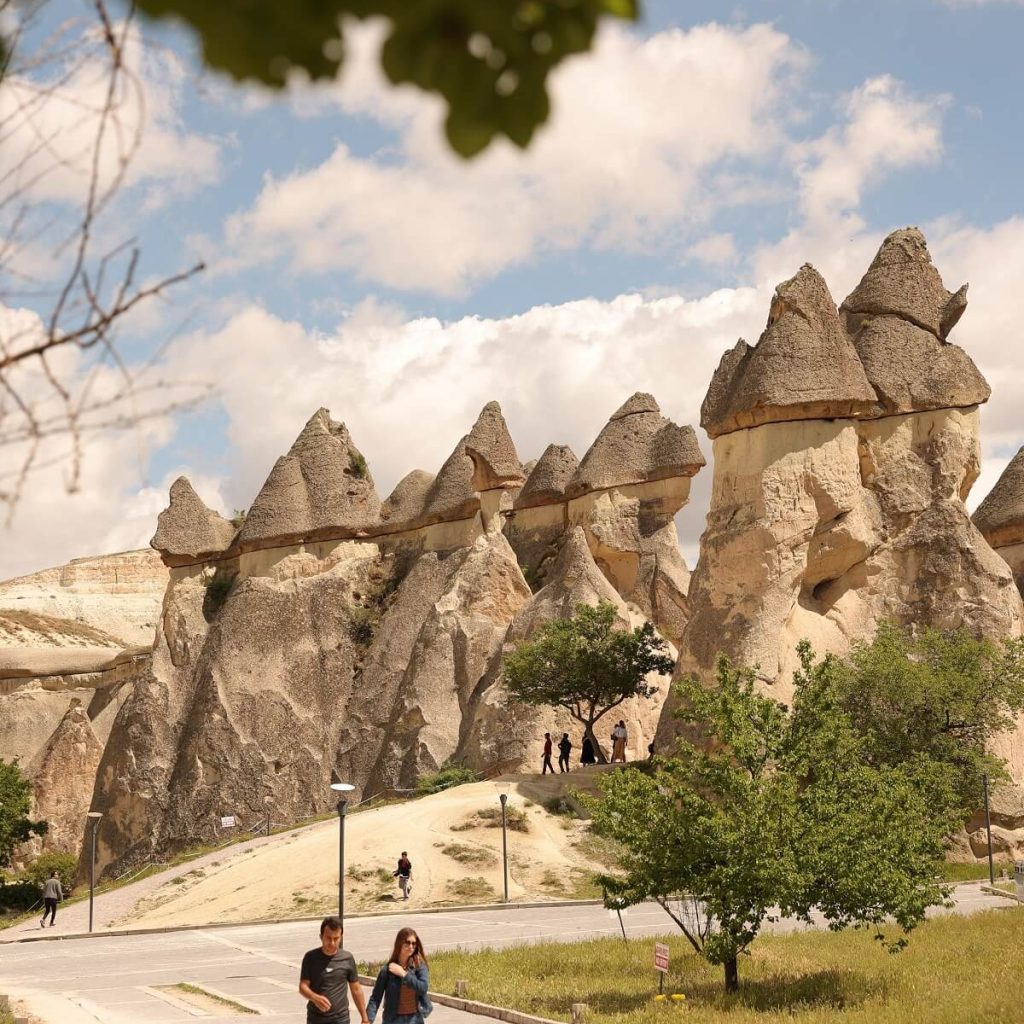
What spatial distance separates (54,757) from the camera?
42.5 metres

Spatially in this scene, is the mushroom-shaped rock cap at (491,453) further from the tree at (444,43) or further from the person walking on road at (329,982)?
the tree at (444,43)

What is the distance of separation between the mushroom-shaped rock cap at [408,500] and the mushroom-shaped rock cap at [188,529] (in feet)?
14.9

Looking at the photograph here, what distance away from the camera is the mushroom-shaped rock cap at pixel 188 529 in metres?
42.4

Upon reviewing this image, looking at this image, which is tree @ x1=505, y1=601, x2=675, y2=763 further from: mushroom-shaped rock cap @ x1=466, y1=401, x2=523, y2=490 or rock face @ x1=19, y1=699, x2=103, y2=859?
rock face @ x1=19, y1=699, x2=103, y2=859

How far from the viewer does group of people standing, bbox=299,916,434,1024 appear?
27.9 feet

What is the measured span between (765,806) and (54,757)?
1292 inches

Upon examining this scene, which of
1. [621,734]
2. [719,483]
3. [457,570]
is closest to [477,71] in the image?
[719,483]

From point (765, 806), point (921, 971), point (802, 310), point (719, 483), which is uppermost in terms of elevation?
point (802, 310)

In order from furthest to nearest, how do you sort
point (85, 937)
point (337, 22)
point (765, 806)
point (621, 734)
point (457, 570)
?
point (457, 570) → point (621, 734) → point (85, 937) → point (765, 806) → point (337, 22)

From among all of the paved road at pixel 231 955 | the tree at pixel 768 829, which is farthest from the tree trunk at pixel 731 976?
the paved road at pixel 231 955

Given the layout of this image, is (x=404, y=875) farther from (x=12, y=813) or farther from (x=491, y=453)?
(x=491, y=453)

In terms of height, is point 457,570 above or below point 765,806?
above

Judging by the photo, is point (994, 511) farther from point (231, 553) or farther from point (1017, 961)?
point (1017, 961)

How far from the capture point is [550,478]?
40812 millimetres
